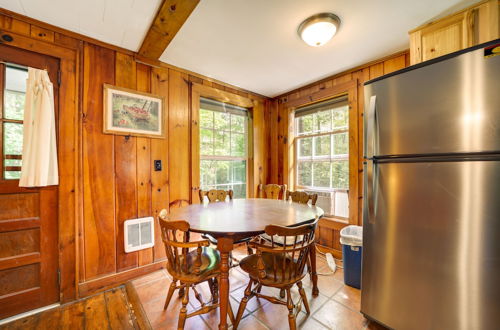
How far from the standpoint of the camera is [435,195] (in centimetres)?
119

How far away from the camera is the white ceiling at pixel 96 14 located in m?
1.52

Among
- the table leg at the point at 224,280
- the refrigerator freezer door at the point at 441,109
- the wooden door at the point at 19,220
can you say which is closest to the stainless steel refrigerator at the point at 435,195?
the refrigerator freezer door at the point at 441,109

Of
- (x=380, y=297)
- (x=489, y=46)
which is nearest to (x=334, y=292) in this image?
(x=380, y=297)

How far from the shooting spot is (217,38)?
1917mm

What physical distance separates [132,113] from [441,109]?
8.41 ft

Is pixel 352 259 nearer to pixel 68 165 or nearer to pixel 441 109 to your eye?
pixel 441 109

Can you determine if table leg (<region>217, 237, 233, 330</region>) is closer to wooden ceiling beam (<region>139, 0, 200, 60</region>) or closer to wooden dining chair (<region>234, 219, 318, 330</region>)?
wooden dining chair (<region>234, 219, 318, 330</region>)

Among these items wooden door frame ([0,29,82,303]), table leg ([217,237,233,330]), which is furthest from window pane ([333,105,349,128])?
wooden door frame ([0,29,82,303])

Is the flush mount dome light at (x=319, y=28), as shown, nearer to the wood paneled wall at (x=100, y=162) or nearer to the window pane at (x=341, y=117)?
the window pane at (x=341, y=117)

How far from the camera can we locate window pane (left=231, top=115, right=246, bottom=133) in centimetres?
323

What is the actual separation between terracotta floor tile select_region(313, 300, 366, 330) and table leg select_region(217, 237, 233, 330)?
2.48 ft

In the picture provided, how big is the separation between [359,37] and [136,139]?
8.03 feet

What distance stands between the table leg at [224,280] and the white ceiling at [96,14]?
1.80m

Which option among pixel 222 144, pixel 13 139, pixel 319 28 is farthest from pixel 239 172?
pixel 13 139
